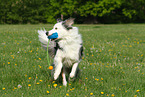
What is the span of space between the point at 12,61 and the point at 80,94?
2897 mm

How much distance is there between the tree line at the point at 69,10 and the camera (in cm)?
3188

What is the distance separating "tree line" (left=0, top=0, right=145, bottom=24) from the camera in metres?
31.9

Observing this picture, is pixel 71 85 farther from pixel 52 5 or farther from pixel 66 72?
pixel 52 5

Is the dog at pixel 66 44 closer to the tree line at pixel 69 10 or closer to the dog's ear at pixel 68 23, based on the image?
the dog's ear at pixel 68 23

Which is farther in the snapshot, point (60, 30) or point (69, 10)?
point (69, 10)

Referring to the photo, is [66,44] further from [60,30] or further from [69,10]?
[69,10]

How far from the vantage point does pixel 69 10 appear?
32.6 meters

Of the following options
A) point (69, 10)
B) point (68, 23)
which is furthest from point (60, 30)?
point (69, 10)

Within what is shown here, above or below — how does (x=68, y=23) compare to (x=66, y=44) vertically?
above

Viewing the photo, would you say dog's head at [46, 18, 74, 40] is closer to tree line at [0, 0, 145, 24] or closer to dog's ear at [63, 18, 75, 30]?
dog's ear at [63, 18, 75, 30]

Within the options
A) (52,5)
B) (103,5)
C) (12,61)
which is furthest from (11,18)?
(12,61)

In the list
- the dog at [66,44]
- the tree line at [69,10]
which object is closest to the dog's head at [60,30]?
the dog at [66,44]

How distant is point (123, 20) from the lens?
37562 mm

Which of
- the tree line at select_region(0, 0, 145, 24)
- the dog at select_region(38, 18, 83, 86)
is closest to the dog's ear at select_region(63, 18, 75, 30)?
the dog at select_region(38, 18, 83, 86)
